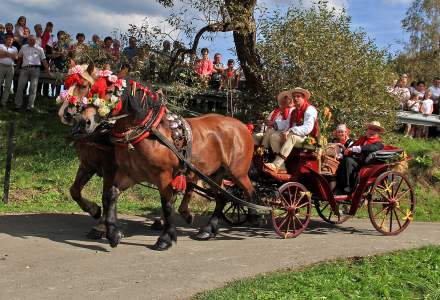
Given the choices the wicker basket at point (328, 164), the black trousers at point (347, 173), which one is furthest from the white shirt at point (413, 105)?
the wicker basket at point (328, 164)

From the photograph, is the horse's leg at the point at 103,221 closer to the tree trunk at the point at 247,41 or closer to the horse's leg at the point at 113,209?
the horse's leg at the point at 113,209

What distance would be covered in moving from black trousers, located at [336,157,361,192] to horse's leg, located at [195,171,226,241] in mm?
1984

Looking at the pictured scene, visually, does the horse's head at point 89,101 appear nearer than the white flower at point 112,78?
Yes

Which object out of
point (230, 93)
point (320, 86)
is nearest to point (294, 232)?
point (320, 86)

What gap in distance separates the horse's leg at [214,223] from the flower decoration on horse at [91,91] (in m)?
2.42

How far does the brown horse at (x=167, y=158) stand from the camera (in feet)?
24.4

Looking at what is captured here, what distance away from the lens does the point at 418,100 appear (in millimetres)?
17219

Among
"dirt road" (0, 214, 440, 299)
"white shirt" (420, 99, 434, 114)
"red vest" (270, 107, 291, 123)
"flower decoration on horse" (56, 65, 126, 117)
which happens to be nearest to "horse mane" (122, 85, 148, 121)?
"flower decoration on horse" (56, 65, 126, 117)

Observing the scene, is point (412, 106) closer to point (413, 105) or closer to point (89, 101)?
point (413, 105)

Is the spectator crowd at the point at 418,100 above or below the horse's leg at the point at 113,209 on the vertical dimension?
above

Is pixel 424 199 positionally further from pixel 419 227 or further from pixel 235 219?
pixel 235 219

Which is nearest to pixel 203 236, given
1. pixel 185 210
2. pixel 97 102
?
pixel 185 210

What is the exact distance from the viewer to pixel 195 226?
9859 millimetres

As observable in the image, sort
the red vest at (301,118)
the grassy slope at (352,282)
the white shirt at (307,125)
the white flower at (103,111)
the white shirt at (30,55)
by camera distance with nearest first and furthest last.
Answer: the grassy slope at (352,282) → the white flower at (103,111) → the white shirt at (307,125) → the red vest at (301,118) → the white shirt at (30,55)
